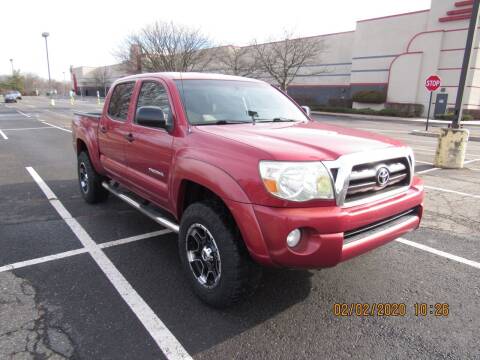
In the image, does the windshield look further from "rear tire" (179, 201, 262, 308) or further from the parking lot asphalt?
the parking lot asphalt

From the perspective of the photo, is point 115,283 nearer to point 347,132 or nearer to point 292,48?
point 347,132

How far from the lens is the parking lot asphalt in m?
2.52

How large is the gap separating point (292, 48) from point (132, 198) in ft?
120

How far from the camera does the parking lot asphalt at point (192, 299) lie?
2.52m

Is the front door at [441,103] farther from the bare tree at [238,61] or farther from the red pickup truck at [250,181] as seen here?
the red pickup truck at [250,181]

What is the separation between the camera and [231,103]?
3.72 m

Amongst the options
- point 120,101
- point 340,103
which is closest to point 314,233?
point 120,101

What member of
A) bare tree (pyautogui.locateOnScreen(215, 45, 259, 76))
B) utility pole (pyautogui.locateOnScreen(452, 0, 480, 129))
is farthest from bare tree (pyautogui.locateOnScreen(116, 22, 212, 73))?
utility pole (pyautogui.locateOnScreen(452, 0, 480, 129))

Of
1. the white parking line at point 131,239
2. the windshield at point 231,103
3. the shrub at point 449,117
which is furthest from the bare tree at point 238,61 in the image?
the white parking line at point 131,239

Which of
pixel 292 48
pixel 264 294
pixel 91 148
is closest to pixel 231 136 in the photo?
pixel 264 294

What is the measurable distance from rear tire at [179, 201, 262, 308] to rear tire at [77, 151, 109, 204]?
281 centimetres

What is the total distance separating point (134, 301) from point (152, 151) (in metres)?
1.40

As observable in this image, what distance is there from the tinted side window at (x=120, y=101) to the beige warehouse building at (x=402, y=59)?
1189 inches
